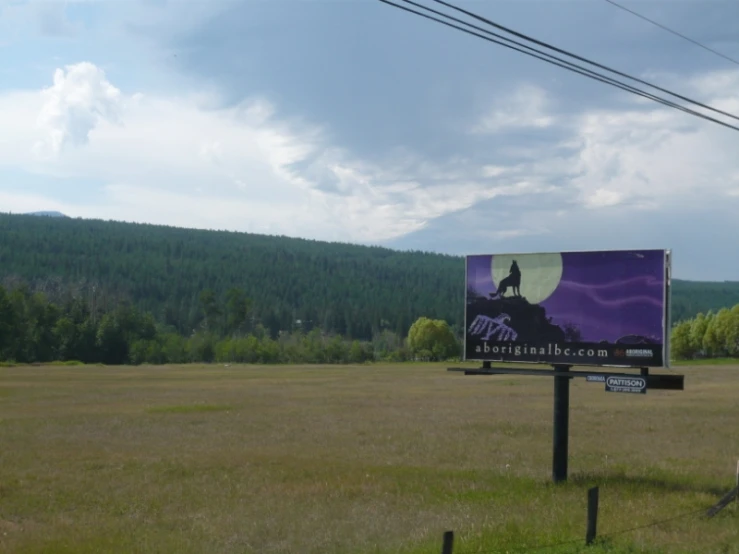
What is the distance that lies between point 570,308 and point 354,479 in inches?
243

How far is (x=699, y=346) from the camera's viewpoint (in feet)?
519

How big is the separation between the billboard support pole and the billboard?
21.8 inches

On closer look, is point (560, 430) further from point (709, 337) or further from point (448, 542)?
point (709, 337)

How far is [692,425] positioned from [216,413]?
20301 millimetres

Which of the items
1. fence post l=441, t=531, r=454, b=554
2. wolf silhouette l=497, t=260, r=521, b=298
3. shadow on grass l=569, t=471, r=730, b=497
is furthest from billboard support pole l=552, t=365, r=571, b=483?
fence post l=441, t=531, r=454, b=554

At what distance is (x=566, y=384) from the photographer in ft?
62.1

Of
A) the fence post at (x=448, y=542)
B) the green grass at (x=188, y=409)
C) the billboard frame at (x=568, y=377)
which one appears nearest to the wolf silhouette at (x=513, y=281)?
the billboard frame at (x=568, y=377)

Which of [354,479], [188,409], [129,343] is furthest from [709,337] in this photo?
[354,479]

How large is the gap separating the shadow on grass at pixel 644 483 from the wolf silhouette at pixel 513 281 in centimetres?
431

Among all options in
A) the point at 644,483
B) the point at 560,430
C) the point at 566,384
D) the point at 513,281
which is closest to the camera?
the point at 644,483

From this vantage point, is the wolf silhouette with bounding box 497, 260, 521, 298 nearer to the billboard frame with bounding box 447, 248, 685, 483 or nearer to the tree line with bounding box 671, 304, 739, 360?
the billboard frame with bounding box 447, 248, 685, 483

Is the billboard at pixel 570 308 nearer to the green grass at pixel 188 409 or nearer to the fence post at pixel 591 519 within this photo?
the fence post at pixel 591 519

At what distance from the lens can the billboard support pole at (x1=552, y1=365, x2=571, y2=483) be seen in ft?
60.8

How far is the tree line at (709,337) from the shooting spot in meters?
148
